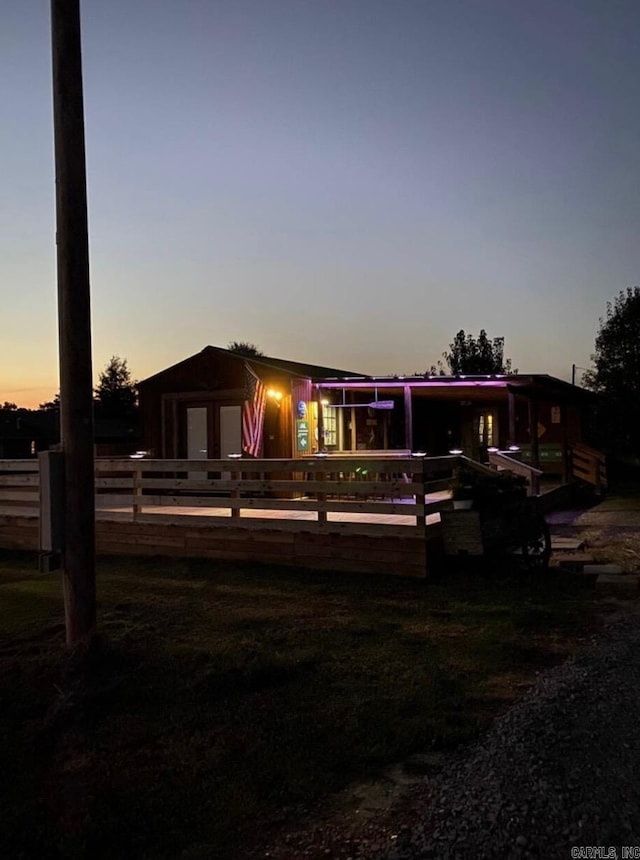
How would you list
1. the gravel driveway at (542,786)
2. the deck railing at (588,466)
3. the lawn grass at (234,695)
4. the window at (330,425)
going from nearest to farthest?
the gravel driveway at (542,786), the lawn grass at (234,695), the window at (330,425), the deck railing at (588,466)

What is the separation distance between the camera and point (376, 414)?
16.0 metres

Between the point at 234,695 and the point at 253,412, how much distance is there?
348 inches

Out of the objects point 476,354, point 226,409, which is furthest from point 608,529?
point 476,354

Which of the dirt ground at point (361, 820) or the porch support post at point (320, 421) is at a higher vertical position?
the porch support post at point (320, 421)

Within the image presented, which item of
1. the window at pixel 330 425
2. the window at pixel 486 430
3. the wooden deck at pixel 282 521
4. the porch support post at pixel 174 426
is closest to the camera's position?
the wooden deck at pixel 282 521

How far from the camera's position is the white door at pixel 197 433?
13.2 m

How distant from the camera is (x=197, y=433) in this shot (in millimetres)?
13336

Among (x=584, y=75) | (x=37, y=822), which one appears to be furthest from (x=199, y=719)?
(x=584, y=75)

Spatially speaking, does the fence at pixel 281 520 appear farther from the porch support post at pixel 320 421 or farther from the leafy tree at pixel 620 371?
the leafy tree at pixel 620 371

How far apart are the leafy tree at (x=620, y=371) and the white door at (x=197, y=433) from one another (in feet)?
41.1

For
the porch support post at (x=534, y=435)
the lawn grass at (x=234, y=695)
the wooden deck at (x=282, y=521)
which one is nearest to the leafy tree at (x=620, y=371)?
the porch support post at (x=534, y=435)

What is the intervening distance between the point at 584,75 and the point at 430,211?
3558mm

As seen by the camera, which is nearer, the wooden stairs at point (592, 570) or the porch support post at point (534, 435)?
the wooden stairs at point (592, 570)

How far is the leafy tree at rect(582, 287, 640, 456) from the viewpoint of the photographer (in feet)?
65.8
